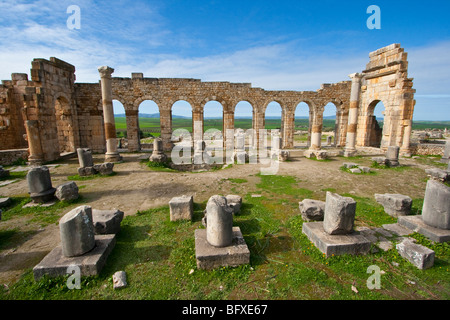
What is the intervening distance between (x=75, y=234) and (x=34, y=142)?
1143 cm

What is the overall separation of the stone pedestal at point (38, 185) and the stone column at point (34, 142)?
6589mm

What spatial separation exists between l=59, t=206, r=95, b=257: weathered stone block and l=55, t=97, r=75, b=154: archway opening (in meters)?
15.1

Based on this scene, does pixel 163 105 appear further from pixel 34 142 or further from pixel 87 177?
pixel 87 177

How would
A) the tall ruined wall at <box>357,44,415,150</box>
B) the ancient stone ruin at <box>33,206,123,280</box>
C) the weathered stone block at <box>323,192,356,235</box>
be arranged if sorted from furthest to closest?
the tall ruined wall at <box>357,44,415,150</box>
the weathered stone block at <box>323,192,356,235</box>
the ancient stone ruin at <box>33,206,123,280</box>

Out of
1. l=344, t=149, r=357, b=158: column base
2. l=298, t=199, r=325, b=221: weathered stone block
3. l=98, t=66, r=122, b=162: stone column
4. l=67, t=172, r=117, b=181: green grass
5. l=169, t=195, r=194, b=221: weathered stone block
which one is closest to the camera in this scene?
l=298, t=199, r=325, b=221: weathered stone block

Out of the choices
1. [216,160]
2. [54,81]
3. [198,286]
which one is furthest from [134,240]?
[54,81]

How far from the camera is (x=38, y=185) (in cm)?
713

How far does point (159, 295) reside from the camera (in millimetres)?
3559

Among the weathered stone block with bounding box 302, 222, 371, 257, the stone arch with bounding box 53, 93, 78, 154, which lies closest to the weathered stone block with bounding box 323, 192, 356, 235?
the weathered stone block with bounding box 302, 222, 371, 257

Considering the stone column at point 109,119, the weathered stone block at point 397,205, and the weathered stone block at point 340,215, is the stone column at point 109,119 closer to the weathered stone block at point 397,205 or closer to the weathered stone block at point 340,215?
the weathered stone block at point 340,215

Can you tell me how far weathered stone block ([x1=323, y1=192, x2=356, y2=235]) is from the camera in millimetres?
4641

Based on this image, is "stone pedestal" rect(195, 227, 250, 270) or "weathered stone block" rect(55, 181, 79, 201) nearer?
"stone pedestal" rect(195, 227, 250, 270)

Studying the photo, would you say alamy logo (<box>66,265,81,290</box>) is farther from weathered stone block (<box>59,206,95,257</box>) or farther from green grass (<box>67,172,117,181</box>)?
green grass (<box>67,172,117,181</box>)
